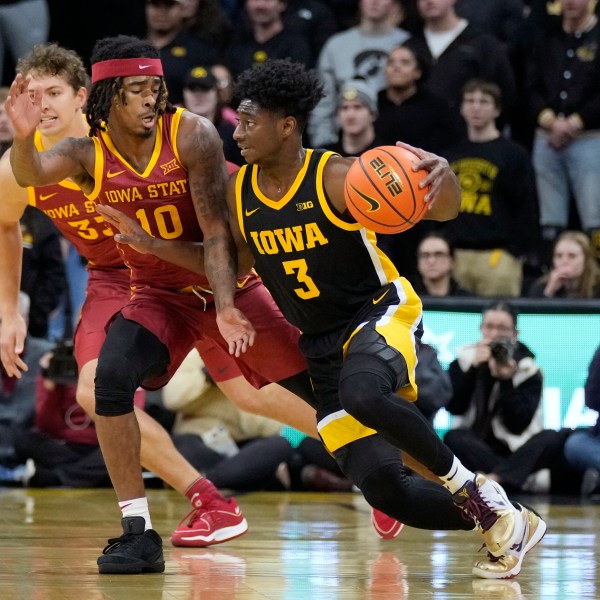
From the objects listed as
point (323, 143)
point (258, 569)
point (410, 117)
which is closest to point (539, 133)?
point (410, 117)

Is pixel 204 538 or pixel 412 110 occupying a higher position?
pixel 412 110

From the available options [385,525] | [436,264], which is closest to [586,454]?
[436,264]

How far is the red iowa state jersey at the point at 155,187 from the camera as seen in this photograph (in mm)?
5887

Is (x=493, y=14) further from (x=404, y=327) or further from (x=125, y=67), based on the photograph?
(x=404, y=327)

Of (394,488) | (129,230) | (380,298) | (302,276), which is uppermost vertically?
(129,230)

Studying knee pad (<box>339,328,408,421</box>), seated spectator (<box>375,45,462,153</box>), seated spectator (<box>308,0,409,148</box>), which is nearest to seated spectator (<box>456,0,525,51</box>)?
seated spectator (<box>308,0,409,148</box>)

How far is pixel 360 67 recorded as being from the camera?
11.4 metres

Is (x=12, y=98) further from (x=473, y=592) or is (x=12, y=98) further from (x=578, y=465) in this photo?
(x=578, y=465)

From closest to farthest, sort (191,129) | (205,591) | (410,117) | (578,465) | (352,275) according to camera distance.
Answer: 1. (205,591)
2. (352,275)
3. (191,129)
4. (578,465)
5. (410,117)

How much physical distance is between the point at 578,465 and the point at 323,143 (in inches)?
143

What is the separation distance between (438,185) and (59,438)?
5049 mm

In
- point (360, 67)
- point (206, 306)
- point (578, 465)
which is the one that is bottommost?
point (578, 465)

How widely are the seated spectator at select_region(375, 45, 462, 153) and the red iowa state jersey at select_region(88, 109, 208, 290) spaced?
477 centimetres

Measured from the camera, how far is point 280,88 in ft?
18.4
